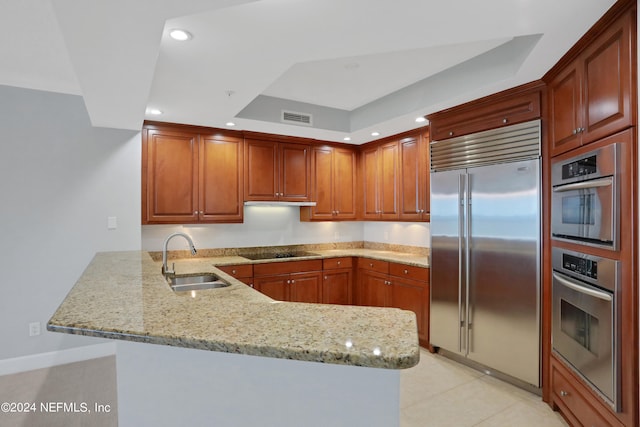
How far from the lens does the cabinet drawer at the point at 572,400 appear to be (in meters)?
1.94

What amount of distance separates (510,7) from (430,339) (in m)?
2.90

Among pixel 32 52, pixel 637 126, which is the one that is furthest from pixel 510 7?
pixel 32 52

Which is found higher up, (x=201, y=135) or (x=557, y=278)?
(x=201, y=135)

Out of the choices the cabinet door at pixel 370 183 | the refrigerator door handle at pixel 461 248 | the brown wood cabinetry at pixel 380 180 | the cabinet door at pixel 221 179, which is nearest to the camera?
the refrigerator door handle at pixel 461 248

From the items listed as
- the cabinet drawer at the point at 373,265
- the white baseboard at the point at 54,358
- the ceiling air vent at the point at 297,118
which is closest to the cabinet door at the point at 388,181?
the cabinet drawer at the point at 373,265

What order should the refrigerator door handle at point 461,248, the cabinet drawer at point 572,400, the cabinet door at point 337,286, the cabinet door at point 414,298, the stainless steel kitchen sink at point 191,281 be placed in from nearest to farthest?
the cabinet drawer at point 572,400
the stainless steel kitchen sink at point 191,281
the refrigerator door handle at point 461,248
the cabinet door at point 414,298
the cabinet door at point 337,286

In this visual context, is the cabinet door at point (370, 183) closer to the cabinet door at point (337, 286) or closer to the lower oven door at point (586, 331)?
the cabinet door at point (337, 286)

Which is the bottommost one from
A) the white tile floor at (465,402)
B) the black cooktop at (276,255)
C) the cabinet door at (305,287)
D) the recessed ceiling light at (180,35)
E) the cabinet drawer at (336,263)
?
the white tile floor at (465,402)

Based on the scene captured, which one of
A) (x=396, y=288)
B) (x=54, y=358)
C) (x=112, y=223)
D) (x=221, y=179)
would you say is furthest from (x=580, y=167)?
(x=54, y=358)

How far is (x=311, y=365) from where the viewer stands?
0.99 meters

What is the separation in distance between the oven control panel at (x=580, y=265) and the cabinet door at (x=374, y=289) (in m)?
1.95

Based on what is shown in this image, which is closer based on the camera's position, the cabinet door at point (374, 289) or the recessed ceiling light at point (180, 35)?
the recessed ceiling light at point (180, 35)

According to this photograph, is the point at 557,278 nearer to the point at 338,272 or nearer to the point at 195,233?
the point at 338,272

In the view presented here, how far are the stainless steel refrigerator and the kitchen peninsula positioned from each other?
2.04 meters
